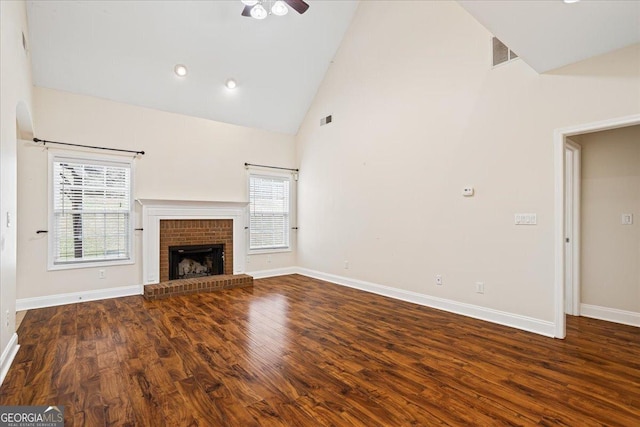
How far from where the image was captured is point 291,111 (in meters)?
6.65

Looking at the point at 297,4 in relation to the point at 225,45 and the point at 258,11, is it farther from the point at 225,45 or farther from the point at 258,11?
the point at 225,45

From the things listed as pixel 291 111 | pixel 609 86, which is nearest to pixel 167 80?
pixel 291 111

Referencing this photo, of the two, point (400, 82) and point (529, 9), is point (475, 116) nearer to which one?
point (400, 82)

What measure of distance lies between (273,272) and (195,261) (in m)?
1.53

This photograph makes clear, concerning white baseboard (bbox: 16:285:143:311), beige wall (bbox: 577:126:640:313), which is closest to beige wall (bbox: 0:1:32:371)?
white baseboard (bbox: 16:285:143:311)

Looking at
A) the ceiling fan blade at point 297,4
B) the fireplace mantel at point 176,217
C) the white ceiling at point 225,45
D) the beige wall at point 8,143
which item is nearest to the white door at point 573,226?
the white ceiling at point 225,45

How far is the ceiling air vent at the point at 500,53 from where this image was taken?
12.1 ft

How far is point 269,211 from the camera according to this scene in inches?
268

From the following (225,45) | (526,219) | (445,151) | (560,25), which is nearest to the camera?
(560,25)

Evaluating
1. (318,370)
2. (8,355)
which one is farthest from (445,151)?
(8,355)

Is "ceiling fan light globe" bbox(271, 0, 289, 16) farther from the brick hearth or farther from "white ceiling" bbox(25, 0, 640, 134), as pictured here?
the brick hearth

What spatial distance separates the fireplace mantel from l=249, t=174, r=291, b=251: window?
11.9 inches

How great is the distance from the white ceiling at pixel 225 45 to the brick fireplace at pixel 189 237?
1.68 meters

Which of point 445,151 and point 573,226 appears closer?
point 573,226
